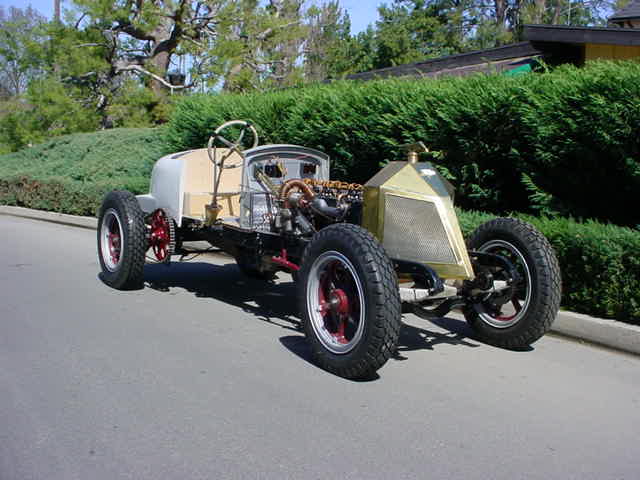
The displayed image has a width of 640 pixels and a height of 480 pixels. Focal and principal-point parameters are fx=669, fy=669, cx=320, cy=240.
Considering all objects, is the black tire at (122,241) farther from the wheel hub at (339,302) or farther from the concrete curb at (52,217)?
the concrete curb at (52,217)

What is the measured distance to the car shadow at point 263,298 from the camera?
19.4 feet

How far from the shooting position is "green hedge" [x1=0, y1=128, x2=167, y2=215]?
51.8ft

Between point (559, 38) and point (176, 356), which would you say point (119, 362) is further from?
point (559, 38)

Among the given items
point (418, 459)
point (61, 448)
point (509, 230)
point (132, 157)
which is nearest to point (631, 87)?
point (509, 230)

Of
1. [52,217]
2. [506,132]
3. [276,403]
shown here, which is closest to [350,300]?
[276,403]

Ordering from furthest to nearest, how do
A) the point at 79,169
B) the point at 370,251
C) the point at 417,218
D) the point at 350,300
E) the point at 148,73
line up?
the point at 148,73, the point at 79,169, the point at 417,218, the point at 350,300, the point at 370,251

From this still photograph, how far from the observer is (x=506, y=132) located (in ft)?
27.7

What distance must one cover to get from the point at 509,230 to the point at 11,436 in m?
3.96

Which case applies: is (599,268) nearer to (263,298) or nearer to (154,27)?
(263,298)

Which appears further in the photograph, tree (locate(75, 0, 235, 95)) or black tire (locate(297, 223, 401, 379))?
tree (locate(75, 0, 235, 95))

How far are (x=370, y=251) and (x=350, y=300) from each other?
0.63 m

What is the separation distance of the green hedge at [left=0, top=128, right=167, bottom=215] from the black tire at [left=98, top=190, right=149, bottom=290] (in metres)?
6.54

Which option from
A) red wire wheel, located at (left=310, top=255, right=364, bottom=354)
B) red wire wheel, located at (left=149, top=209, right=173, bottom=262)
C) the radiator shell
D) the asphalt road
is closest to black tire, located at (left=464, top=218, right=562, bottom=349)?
the asphalt road

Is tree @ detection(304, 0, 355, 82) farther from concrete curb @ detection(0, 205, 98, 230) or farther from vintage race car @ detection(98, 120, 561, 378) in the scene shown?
vintage race car @ detection(98, 120, 561, 378)
